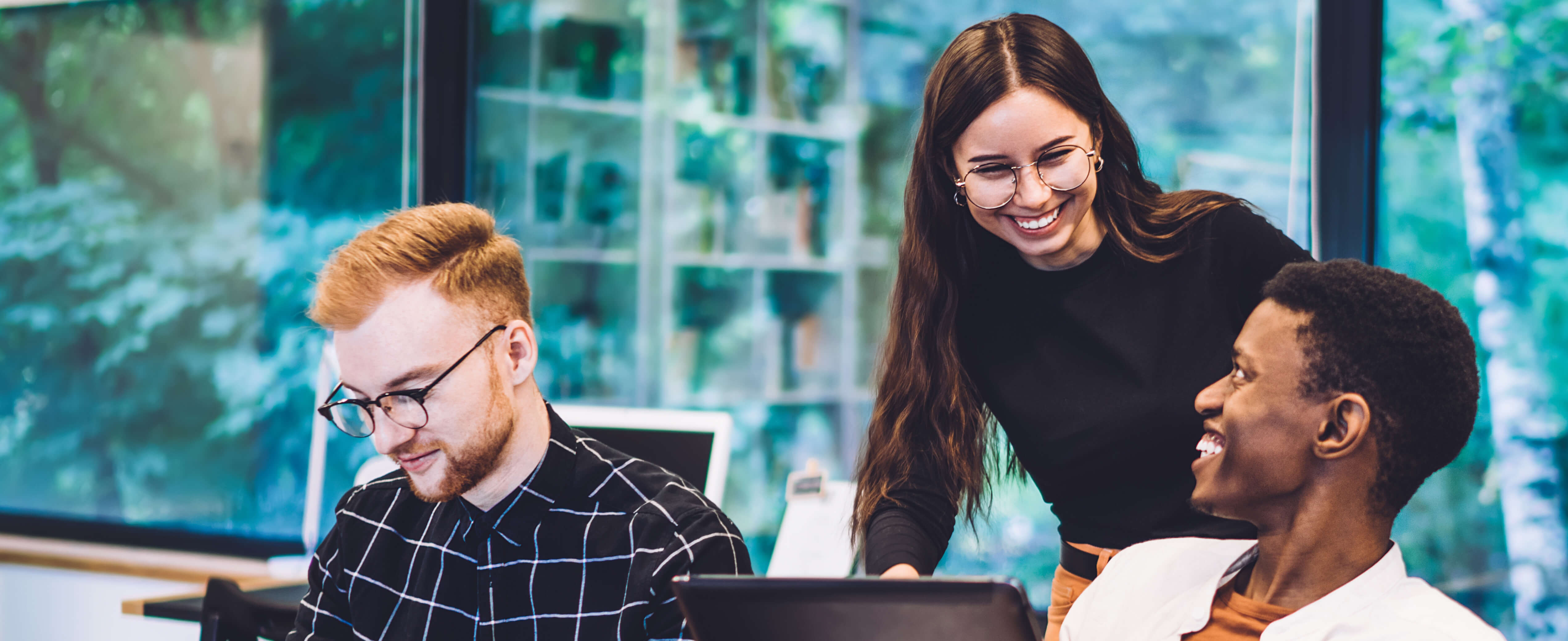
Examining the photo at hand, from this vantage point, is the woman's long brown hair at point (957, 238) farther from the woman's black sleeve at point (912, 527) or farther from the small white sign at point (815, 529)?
the small white sign at point (815, 529)

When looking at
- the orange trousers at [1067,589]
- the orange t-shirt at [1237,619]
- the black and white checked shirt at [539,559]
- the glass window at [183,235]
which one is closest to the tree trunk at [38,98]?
the glass window at [183,235]

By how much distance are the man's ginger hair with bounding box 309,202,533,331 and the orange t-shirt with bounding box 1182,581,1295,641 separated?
852 mm

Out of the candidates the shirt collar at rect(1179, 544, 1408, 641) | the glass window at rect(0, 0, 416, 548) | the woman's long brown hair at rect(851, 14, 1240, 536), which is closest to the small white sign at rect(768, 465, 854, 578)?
the woman's long brown hair at rect(851, 14, 1240, 536)

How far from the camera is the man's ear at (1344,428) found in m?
0.96

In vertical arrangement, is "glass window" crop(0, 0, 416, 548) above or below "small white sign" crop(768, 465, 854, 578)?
above

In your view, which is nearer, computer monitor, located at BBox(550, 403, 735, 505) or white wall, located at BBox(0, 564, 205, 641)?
computer monitor, located at BBox(550, 403, 735, 505)

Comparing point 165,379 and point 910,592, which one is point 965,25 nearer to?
point 165,379

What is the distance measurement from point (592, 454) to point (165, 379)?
260cm

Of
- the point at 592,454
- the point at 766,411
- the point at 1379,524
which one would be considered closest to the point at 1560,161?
the point at 1379,524

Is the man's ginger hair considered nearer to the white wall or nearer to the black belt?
the black belt

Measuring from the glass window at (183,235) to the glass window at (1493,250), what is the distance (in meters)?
2.60

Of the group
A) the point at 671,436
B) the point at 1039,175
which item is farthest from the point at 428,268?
the point at 1039,175

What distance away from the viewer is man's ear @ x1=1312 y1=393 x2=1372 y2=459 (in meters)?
0.96

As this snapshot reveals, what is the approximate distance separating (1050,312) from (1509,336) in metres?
1.32
